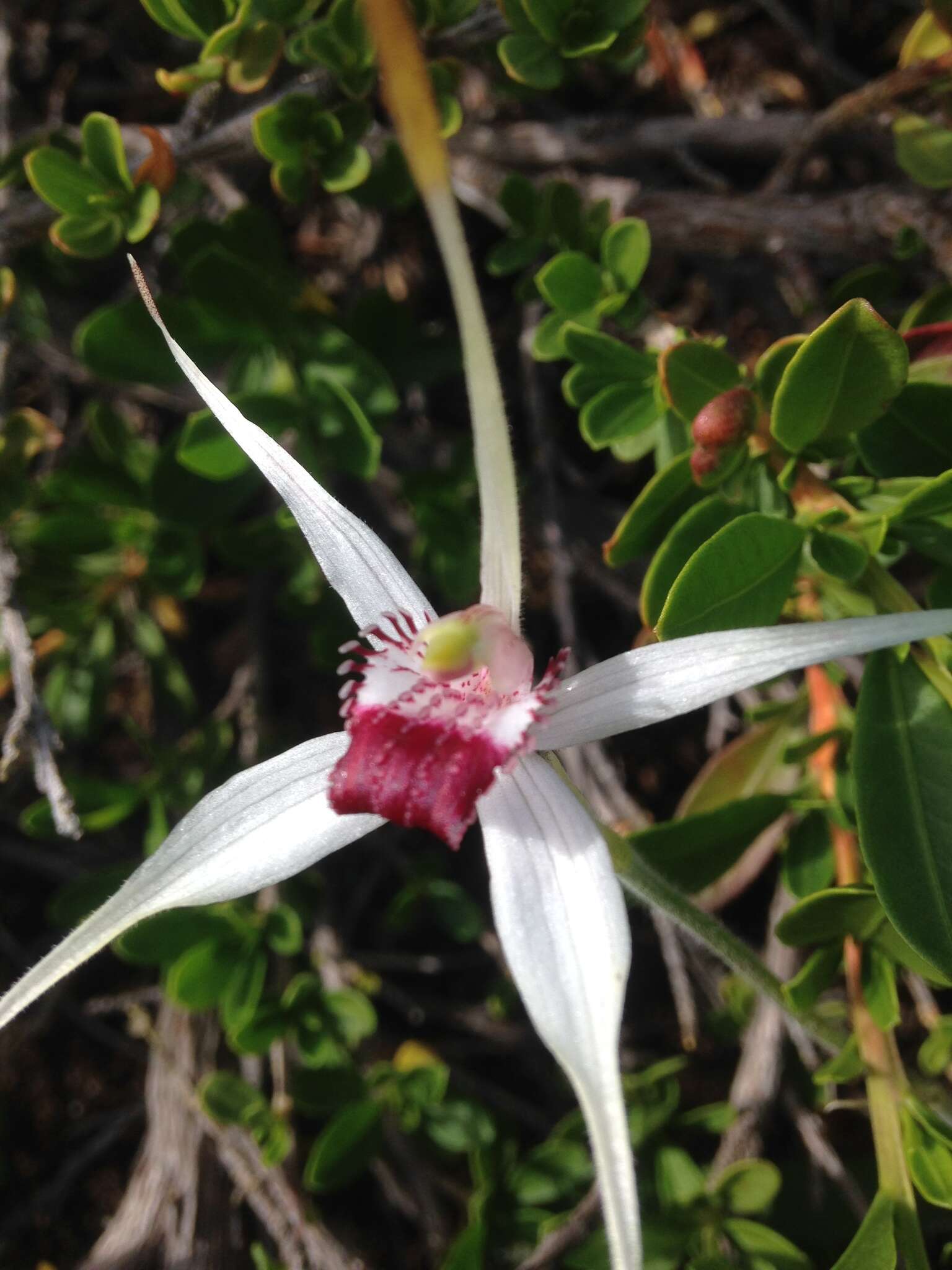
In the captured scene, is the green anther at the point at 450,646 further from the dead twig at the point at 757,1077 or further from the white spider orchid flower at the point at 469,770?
the dead twig at the point at 757,1077

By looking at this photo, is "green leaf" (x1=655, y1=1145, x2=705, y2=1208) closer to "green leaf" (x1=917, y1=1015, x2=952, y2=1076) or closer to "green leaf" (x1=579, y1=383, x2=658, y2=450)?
"green leaf" (x1=917, y1=1015, x2=952, y2=1076)

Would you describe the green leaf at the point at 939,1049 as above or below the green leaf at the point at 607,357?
below

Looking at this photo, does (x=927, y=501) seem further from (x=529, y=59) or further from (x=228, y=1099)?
(x=228, y=1099)

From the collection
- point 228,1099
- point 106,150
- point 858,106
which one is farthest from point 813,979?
point 106,150

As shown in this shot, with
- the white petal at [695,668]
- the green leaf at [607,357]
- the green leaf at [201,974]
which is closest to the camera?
the white petal at [695,668]

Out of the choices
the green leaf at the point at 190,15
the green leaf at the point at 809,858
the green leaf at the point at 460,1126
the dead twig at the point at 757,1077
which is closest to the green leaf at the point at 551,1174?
the green leaf at the point at 460,1126

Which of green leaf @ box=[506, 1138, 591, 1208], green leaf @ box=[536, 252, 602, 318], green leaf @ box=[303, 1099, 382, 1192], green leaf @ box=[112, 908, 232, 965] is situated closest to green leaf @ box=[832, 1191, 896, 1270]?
green leaf @ box=[506, 1138, 591, 1208]

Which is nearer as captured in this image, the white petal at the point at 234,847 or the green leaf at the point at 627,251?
the white petal at the point at 234,847
